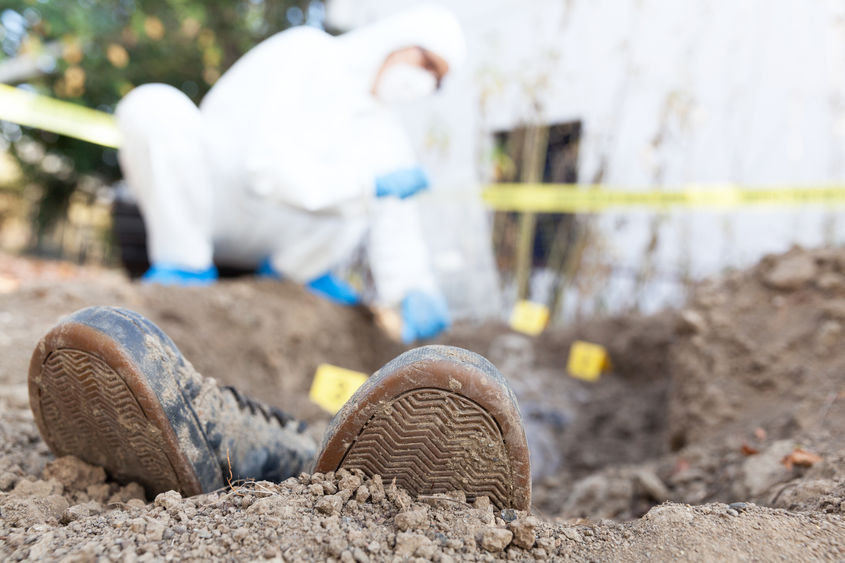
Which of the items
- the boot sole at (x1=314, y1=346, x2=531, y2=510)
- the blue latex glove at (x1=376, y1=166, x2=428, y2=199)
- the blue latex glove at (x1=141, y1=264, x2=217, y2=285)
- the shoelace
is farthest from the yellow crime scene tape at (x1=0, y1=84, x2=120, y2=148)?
the boot sole at (x1=314, y1=346, x2=531, y2=510)

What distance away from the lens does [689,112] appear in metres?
3.66

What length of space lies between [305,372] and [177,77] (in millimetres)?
4442

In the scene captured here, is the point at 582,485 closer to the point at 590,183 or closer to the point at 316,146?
the point at 316,146

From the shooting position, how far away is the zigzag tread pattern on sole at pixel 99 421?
2.82 ft

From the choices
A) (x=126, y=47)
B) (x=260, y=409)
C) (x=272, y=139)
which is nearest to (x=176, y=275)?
(x=272, y=139)

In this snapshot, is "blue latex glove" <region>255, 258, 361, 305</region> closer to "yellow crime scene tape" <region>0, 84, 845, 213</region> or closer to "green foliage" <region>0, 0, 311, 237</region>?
"yellow crime scene tape" <region>0, 84, 845, 213</region>

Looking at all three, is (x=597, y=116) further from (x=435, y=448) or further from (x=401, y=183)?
(x=435, y=448)

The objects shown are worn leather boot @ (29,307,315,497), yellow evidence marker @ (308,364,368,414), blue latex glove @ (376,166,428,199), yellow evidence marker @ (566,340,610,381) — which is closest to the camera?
worn leather boot @ (29,307,315,497)

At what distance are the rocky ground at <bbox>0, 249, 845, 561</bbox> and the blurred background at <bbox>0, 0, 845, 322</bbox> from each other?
1.01 meters

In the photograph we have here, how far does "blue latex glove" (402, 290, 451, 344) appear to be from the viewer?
2.63m

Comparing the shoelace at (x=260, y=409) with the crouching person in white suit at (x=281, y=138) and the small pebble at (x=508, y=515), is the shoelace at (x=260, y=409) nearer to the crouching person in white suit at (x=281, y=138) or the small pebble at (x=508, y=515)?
the small pebble at (x=508, y=515)

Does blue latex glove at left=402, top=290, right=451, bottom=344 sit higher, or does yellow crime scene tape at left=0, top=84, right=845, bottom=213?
yellow crime scene tape at left=0, top=84, right=845, bottom=213

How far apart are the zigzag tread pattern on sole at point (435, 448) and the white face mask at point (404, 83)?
1842 mm

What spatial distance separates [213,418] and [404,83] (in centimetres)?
176
